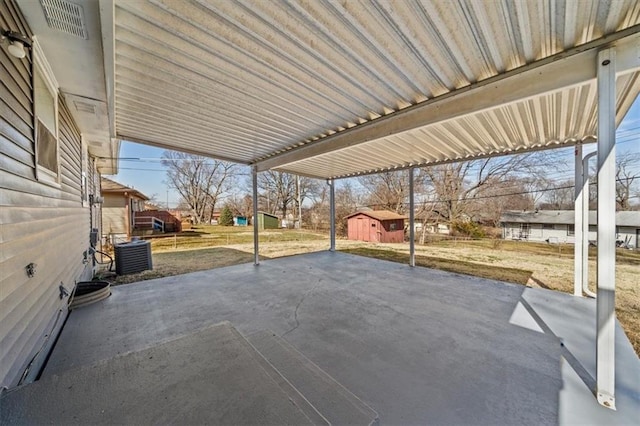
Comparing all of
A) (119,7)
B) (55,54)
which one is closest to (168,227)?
(55,54)

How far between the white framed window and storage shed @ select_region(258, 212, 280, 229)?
15.6 metres

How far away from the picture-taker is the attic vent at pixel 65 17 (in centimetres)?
161

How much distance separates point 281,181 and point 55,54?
19999 mm

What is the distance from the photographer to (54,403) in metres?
1.04

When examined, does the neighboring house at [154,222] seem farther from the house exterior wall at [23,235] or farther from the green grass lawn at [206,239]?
the house exterior wall at [23,235]

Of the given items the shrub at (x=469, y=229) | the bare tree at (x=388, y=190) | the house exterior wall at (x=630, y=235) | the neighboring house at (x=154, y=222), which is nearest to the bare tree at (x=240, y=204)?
the neighboring house at (x=154, y=222)

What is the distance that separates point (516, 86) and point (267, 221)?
1763cm

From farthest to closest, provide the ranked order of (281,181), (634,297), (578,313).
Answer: (281,181)
(634,297)
(578,313)

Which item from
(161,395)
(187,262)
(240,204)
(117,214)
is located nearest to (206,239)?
(117,214)

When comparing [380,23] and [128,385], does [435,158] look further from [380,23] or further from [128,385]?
[128,385]

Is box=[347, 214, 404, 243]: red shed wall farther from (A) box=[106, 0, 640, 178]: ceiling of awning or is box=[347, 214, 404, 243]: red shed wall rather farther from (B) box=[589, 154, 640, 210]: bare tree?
(A) box=[106, 0, 640, 178]: ceiling of awning

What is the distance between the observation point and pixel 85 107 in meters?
3.28

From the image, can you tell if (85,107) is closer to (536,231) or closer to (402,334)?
(402,334)

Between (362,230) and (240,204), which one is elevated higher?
(240,204)
